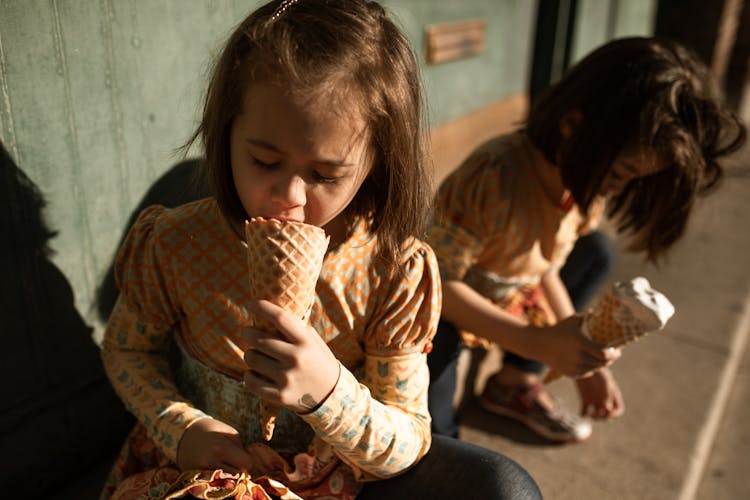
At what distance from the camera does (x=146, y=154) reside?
6.64ft

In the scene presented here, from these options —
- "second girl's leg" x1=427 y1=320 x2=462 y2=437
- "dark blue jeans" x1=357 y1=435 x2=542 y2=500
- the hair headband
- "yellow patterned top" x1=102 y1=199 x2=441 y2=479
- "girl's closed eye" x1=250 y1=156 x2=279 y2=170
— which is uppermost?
the hair headband

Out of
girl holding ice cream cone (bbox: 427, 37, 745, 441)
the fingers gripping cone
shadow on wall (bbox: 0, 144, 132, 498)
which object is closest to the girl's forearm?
girl holding ice cream cone (bbox: 427, 37, 745, 441)

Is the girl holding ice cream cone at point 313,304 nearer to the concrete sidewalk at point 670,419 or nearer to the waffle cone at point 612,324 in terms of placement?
the waffle cone at point 612,324

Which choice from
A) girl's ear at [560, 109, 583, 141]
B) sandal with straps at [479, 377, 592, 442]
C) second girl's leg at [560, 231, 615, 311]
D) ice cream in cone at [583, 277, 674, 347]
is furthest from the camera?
second girl's leg at [560, 231, 615, 311]

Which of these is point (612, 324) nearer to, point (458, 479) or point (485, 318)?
point (485, 318)

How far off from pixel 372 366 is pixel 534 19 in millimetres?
3631

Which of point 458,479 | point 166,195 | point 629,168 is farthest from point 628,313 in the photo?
point 166,195

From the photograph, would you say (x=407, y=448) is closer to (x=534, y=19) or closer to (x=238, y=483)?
(x=238, y=483)

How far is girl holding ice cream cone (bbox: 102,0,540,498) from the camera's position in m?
1.30

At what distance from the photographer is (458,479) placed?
5.41 ft

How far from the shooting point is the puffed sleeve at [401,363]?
154 cm

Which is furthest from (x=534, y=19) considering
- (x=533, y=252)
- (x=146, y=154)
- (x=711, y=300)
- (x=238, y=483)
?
(x=238, y=483)

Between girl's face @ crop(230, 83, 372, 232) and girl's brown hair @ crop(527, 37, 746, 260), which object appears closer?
girl's face @ crop(230, 83, 372, 232)

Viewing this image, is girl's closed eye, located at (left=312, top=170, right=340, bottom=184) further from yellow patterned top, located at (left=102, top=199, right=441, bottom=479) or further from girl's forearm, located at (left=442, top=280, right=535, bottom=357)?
girl's forearm, located at (left=442, top=280, right=535, bottom=357)
